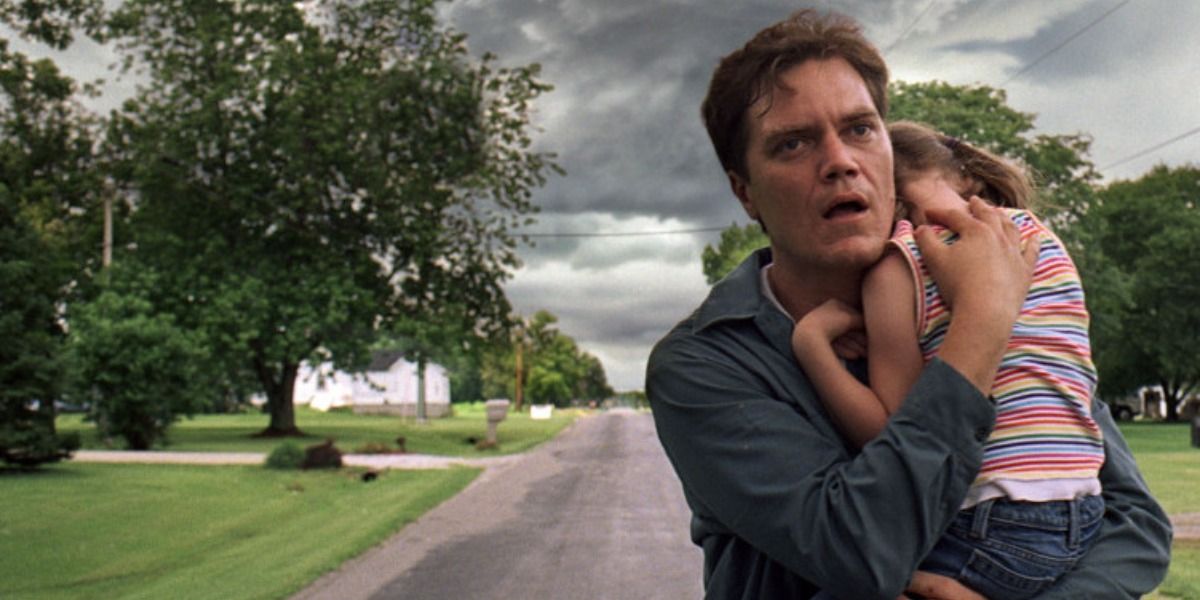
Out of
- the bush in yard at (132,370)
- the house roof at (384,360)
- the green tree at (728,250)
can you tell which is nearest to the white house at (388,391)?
the house roof at (384,360)

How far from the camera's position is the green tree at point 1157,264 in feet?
176

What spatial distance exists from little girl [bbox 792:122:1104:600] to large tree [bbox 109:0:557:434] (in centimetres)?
3159

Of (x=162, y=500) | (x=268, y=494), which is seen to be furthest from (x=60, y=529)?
(x=268, y=494)

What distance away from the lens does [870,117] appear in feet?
6.30

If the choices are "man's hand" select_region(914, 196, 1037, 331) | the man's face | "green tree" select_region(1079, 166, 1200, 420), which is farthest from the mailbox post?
"man's hand" select_region(914, 196, 1037, 331)

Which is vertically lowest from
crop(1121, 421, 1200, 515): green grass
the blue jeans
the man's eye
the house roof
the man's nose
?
crop(1121, 421, 1200, 515): green grass

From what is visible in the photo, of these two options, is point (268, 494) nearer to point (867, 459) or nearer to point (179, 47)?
point (867, 459)

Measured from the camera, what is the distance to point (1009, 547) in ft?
5.57

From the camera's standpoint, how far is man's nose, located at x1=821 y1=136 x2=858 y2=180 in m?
1.83

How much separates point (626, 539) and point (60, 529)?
6607 mm

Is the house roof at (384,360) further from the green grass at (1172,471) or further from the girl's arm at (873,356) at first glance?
the girl's arm at (873,356)

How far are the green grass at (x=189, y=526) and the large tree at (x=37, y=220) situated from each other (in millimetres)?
980

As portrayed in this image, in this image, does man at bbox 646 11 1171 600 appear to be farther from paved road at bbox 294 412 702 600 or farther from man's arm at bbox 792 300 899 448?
paved road at bbox 294 412 702 600

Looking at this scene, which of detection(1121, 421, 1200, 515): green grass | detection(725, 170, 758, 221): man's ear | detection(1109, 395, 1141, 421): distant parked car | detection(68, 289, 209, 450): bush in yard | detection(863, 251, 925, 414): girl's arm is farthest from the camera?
detection(1109, 395, 1141, 421): distant parked car
